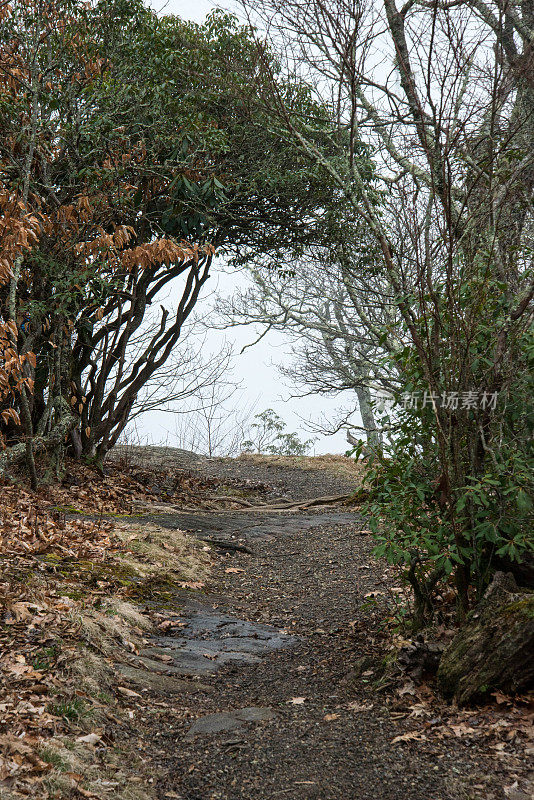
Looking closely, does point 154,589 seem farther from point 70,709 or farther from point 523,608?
point 523,608

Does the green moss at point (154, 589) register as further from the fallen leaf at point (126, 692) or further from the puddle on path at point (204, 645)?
the fallen leaf at point (126, 692)

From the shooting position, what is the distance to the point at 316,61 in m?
5.78

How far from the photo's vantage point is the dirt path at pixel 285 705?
2.99m

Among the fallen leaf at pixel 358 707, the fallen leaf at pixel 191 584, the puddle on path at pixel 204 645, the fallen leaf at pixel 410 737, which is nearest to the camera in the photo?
the fallen leaf at pixel 410 737

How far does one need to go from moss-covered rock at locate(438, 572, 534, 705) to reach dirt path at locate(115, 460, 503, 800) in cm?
29

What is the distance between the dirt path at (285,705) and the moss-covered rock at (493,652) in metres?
0.29

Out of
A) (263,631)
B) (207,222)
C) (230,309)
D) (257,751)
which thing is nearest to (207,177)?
(207,222)

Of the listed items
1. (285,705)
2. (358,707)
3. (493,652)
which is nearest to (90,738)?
(285,705)

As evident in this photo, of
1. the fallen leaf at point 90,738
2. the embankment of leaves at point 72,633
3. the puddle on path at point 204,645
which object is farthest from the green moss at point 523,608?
the fallen leaf at point 90,738

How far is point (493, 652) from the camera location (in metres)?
3.52

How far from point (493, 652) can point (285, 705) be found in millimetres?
1292

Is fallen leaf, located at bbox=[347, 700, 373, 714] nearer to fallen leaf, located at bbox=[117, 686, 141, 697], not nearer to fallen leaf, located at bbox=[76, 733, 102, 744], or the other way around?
fallen leaf, located at bbox=[117, 686, 141, 697]

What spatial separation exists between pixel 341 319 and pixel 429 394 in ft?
46.3

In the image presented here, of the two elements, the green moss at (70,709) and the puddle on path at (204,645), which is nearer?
the green moss at (70,709)
